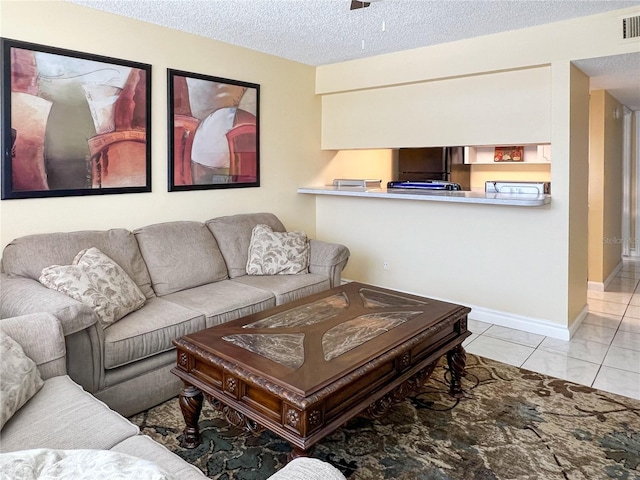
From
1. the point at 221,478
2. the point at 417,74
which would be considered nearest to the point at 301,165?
the point at 417,74

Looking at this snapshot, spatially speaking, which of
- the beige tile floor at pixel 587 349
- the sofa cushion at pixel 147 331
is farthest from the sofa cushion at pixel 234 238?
the beige tile floor at pixel 587 349

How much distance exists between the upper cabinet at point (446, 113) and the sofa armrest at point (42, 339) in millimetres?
3292

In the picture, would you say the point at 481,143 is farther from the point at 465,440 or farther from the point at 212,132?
the point at 465,440

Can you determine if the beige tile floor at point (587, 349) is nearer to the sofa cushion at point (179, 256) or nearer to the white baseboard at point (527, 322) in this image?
the white baseboard at point (527, 322)

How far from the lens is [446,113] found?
4.02 metres

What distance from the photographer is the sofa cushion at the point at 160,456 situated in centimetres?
130

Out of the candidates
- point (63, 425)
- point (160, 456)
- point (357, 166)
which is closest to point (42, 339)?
point (63, 425)

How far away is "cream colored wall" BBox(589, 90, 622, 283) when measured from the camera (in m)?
4.73

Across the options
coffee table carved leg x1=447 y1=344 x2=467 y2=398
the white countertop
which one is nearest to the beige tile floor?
coffee table carved leg x1=447 y1=344 x2=467 y2=398

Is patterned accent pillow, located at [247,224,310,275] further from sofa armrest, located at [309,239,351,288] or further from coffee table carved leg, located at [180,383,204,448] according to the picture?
coffee table carved leg, located at [180,383,204,448]

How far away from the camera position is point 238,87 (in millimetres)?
4031

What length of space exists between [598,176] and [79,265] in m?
4.88

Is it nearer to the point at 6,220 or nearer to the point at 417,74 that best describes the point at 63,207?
the point at 6,220

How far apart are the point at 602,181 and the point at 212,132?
396cm
